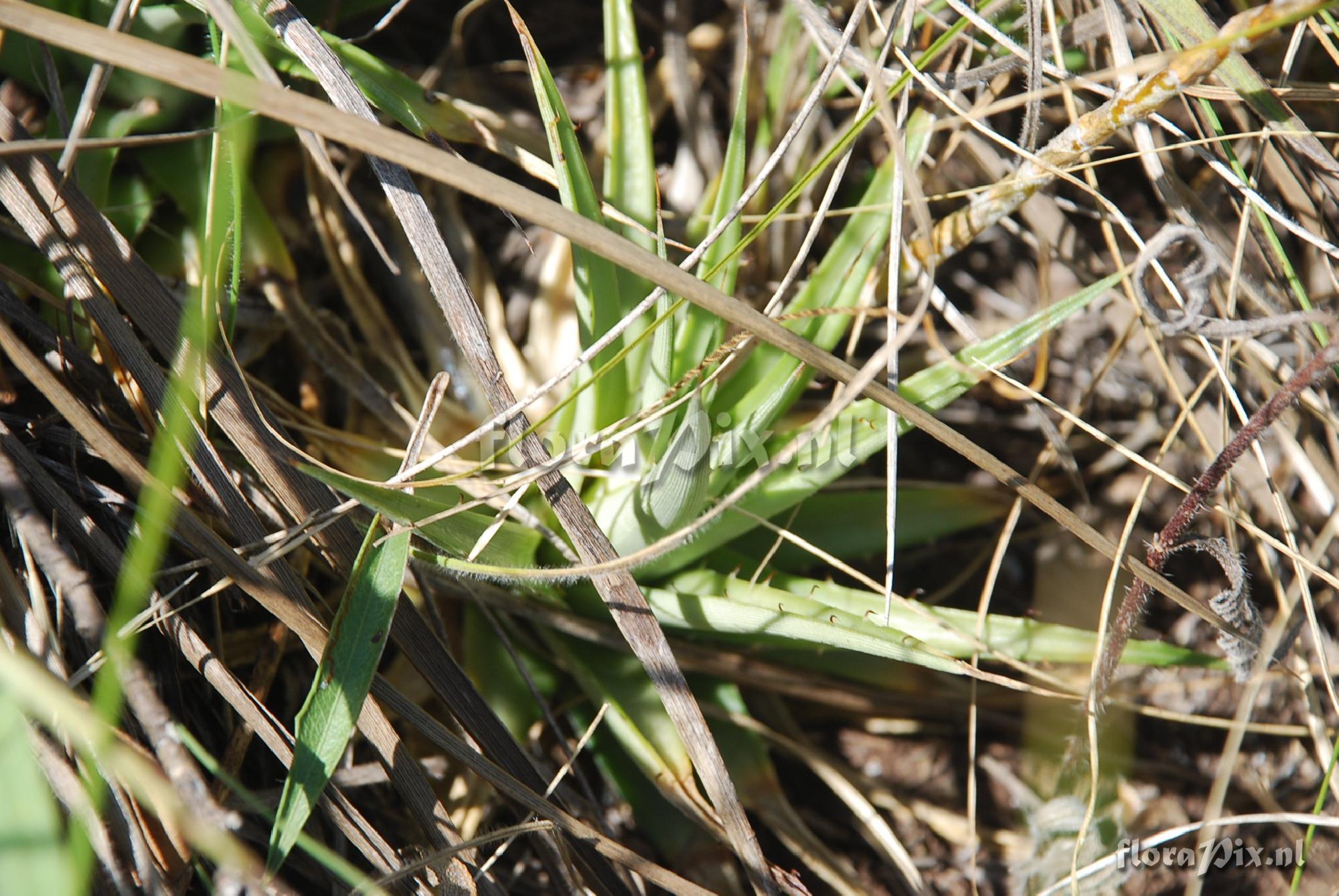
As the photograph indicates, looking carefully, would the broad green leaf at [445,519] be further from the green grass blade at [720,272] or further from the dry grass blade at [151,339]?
the green grass blade at [720,272]

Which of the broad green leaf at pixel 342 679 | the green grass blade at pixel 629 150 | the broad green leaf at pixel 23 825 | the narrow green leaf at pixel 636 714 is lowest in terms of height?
the narrow green leaf at pixel 636 714

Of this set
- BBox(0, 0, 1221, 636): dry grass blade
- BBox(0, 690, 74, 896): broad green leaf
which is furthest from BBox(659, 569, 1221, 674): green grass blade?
BBox(0, 690, 74, 896): broad green leaf

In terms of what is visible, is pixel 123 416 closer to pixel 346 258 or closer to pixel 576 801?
pixel 346 258

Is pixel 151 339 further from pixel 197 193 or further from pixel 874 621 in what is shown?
pixel 874 621

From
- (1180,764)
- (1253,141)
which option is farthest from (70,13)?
(1180,764)

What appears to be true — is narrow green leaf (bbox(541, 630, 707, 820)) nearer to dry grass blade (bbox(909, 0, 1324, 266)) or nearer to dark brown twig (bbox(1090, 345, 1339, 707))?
dark brown twig (bbox(1090, 345, 1339, 707))

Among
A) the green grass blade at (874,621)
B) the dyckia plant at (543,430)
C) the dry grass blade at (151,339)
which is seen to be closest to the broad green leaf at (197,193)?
the dyckia plant at (543,430)
